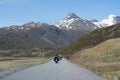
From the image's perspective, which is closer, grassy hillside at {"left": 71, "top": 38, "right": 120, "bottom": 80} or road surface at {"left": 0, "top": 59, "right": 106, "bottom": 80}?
road surface at {"left": 0, "top": 59, "right": 106, "bottom": 80}

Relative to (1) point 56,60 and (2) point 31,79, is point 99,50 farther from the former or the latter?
(2) point 31,79

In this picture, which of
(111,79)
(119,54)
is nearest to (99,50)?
(119,54)

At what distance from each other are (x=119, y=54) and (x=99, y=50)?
25442 millimetres

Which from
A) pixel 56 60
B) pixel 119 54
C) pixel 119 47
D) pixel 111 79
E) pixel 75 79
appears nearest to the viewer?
pixel 75 79

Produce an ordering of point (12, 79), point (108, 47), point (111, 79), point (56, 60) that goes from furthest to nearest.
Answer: point (108, 47) → point (56, 60) → point (111, 79) → point (12, 79)

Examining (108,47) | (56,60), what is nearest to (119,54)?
(108,47)

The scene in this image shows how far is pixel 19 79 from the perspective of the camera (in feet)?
65.9

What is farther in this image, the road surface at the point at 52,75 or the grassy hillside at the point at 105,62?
the grassy hillside at the point at 105,62

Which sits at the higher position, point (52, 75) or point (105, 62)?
point (52, 75)

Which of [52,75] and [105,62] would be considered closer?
[52,75]

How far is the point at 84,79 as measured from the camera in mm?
22812

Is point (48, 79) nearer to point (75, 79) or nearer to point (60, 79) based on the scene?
point (60, 79)

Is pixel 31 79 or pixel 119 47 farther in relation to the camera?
pixel 119 47

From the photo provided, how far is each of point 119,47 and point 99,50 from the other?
13579 millimetres
